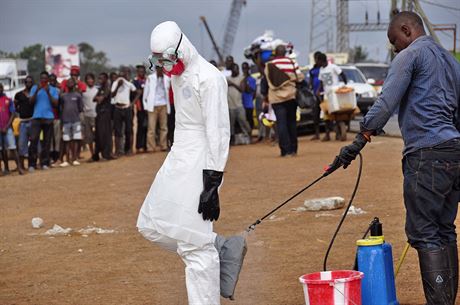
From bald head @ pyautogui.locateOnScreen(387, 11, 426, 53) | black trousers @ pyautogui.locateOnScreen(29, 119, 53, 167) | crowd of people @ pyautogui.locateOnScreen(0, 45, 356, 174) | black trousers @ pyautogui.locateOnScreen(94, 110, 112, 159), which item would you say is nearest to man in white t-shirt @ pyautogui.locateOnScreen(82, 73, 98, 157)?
crowd of people @ pyautogui.locateOnScreen(0, 45, 356, 174)

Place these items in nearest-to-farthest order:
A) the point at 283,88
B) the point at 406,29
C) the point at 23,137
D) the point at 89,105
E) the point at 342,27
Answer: the point at 406,29
the point at 283,88
the point at 23,137
the point at 89,105
the point at 342,27

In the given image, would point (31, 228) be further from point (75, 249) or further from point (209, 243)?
point (209, 243)

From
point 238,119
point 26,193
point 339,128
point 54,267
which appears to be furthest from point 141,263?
point 238,119

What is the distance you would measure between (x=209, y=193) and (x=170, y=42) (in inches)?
39.2

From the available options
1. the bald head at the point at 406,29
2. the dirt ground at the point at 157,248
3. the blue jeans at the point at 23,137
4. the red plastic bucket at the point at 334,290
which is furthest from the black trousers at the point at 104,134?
the red plastic bucket at the point at 334,290

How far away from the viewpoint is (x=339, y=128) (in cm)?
2120

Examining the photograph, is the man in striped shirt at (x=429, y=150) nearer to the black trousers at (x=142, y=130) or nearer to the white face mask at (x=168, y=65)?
the white face mask at (x=168, y=65)

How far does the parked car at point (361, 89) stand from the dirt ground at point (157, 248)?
8.16 meters

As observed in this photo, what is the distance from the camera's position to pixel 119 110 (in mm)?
21656

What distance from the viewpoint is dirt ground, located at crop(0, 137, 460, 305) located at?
8.07 meters

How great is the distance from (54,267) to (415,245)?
13.3 feet

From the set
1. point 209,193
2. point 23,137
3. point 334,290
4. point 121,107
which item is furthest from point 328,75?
point 334,290

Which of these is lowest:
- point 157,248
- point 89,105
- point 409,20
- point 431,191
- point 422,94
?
point 157,248

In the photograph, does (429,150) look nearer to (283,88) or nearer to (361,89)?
(283,88)
